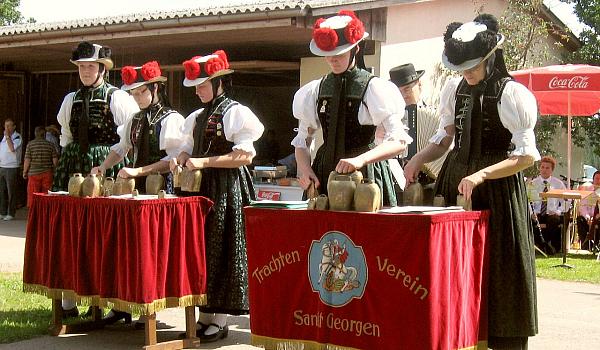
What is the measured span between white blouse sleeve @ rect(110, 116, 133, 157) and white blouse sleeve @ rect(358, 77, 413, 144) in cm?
223

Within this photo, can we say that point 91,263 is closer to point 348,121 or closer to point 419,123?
point 348,121

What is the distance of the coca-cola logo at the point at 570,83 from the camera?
11352 mm

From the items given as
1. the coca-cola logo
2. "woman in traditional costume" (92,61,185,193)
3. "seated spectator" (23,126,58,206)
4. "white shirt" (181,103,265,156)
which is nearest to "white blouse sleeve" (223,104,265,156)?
"white shirt" (181,103,265,156)

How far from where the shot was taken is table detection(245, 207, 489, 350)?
3.63 metres

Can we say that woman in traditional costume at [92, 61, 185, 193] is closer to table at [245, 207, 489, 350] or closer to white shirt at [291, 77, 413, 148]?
white shirt at [291, 77, 413, 148]

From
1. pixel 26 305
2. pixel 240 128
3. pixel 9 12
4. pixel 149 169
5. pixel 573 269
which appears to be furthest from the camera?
pixel 9 12

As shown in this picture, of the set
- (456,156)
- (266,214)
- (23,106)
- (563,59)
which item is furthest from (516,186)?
(23,106)

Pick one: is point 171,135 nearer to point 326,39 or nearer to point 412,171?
point 326,39

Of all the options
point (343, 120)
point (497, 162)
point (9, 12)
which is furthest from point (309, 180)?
point (9, 12)

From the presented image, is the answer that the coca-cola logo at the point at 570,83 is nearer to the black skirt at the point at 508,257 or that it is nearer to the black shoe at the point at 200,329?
the black shoe at the point at 200,329

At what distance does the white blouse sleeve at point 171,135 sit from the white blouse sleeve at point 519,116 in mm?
2424

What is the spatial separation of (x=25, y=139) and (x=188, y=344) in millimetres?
13155

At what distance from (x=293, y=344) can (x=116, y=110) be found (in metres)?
2.80

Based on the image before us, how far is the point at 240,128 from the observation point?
18.0 feet
